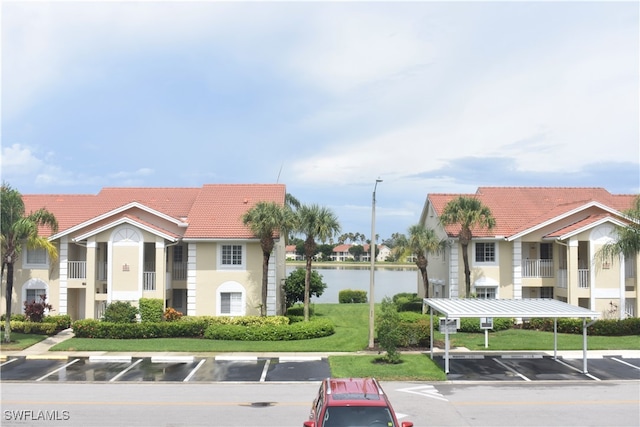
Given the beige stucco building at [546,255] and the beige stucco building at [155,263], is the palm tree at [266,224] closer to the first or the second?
the beige stucco building at [155,263]

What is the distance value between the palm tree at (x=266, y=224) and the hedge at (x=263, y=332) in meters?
2.29

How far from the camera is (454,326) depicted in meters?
22.7

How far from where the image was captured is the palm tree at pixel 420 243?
3300 centimetres

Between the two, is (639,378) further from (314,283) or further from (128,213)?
(128,213)

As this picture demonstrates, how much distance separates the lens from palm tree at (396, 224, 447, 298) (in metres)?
33.0

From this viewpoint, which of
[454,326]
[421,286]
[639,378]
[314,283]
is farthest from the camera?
[421,286]

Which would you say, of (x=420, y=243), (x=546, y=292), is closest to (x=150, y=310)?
(x=420, y=243)

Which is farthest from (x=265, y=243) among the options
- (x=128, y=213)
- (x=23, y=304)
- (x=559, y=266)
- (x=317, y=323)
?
(x=559, y=266)

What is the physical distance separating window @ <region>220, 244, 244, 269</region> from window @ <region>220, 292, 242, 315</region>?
1647mm

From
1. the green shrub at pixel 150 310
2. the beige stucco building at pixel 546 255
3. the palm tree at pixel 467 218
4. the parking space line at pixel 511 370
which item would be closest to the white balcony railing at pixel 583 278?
the beige stucco building at pixel 546 255

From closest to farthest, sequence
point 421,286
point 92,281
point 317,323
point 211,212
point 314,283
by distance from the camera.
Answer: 1. point 317,323
2. point 92,281
3. point 211,212
4. point 314,283
5. point 421,286

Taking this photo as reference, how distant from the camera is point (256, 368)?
2198 cm

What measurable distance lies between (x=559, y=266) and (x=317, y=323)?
15.0 metres

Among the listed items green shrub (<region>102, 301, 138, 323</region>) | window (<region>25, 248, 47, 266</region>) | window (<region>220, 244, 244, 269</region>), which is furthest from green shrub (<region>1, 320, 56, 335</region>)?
window (<region>220, 244, 244, 269</region>)
